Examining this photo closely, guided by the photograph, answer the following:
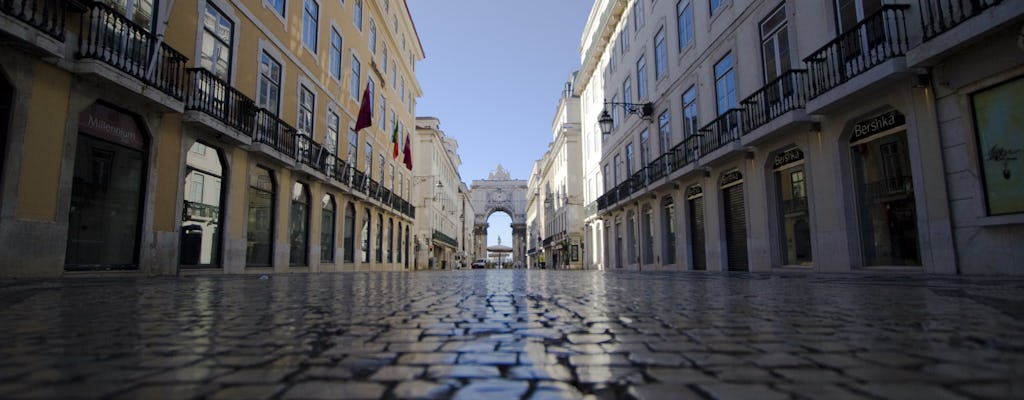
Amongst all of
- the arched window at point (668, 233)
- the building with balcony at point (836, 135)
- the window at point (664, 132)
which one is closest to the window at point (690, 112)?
the building with balcony at point (836, 135)

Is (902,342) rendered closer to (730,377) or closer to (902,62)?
(730,377)

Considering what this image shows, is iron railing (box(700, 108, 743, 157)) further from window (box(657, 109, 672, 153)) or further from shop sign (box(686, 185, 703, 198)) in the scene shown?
window (box(657, 109, 672, 153))

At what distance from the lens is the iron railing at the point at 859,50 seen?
7996 millimetres

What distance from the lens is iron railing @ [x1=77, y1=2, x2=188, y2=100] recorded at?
26.0 feet

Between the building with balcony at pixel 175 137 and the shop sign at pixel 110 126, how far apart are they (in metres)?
0.02

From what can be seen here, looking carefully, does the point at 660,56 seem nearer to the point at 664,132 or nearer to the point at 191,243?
the point at 664,132

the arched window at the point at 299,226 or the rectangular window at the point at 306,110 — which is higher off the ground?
the rectangular window at the point at 306,110

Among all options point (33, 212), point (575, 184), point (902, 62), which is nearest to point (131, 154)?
point (33, 212)

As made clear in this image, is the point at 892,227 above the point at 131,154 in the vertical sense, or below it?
below

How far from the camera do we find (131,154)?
368 inches

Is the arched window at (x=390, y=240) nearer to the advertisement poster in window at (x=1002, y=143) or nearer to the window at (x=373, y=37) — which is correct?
the window at (x=373, y=37)

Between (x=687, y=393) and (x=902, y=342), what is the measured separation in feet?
3.92

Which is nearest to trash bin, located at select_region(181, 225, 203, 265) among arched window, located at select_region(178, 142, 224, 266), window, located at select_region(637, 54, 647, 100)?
arched window, located at select_region(178, 142, 224, 266)

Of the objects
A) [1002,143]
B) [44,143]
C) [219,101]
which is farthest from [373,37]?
[1002,143]
